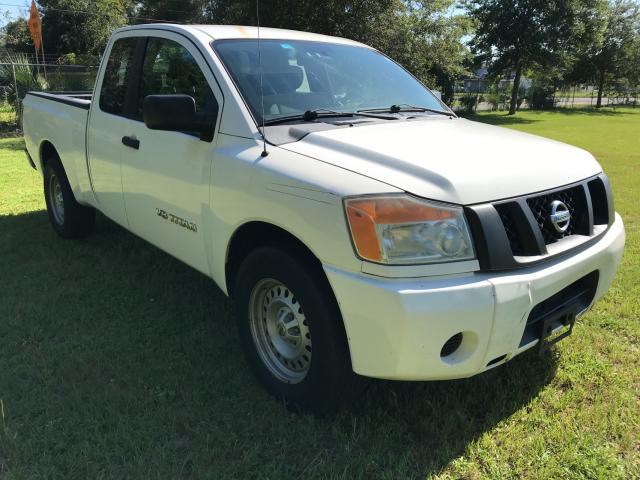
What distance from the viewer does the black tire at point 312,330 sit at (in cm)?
246

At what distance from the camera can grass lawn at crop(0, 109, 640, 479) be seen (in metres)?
2.52

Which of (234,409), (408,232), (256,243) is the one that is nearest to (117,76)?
(256,243)

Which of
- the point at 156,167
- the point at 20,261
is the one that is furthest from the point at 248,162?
the point at 20,261

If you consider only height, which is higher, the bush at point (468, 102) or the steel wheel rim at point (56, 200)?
the bush at point (468, 102)

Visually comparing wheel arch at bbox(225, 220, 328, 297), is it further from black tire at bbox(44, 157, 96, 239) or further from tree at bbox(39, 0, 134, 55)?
tree at bbox(39, 0, 134, 55)

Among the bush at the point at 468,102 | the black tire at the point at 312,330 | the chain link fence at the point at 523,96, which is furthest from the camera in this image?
the chain link fence at the point at 523,96

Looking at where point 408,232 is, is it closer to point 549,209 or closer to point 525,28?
point 549,209

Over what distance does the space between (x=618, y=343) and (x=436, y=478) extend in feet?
6.35

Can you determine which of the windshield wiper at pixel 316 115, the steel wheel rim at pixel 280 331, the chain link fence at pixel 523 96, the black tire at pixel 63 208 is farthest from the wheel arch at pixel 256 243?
the chain link fence at pixel 523 96

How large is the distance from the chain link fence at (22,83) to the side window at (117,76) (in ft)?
36.3

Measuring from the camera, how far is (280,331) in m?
2.93

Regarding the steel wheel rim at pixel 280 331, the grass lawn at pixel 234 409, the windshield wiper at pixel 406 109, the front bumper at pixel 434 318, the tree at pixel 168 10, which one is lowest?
the grass lawn at pixel 234 409

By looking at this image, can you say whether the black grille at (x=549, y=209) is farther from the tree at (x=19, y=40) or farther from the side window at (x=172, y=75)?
the tree at (x=19, y=40)

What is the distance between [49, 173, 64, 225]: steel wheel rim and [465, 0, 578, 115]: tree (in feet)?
91.9
